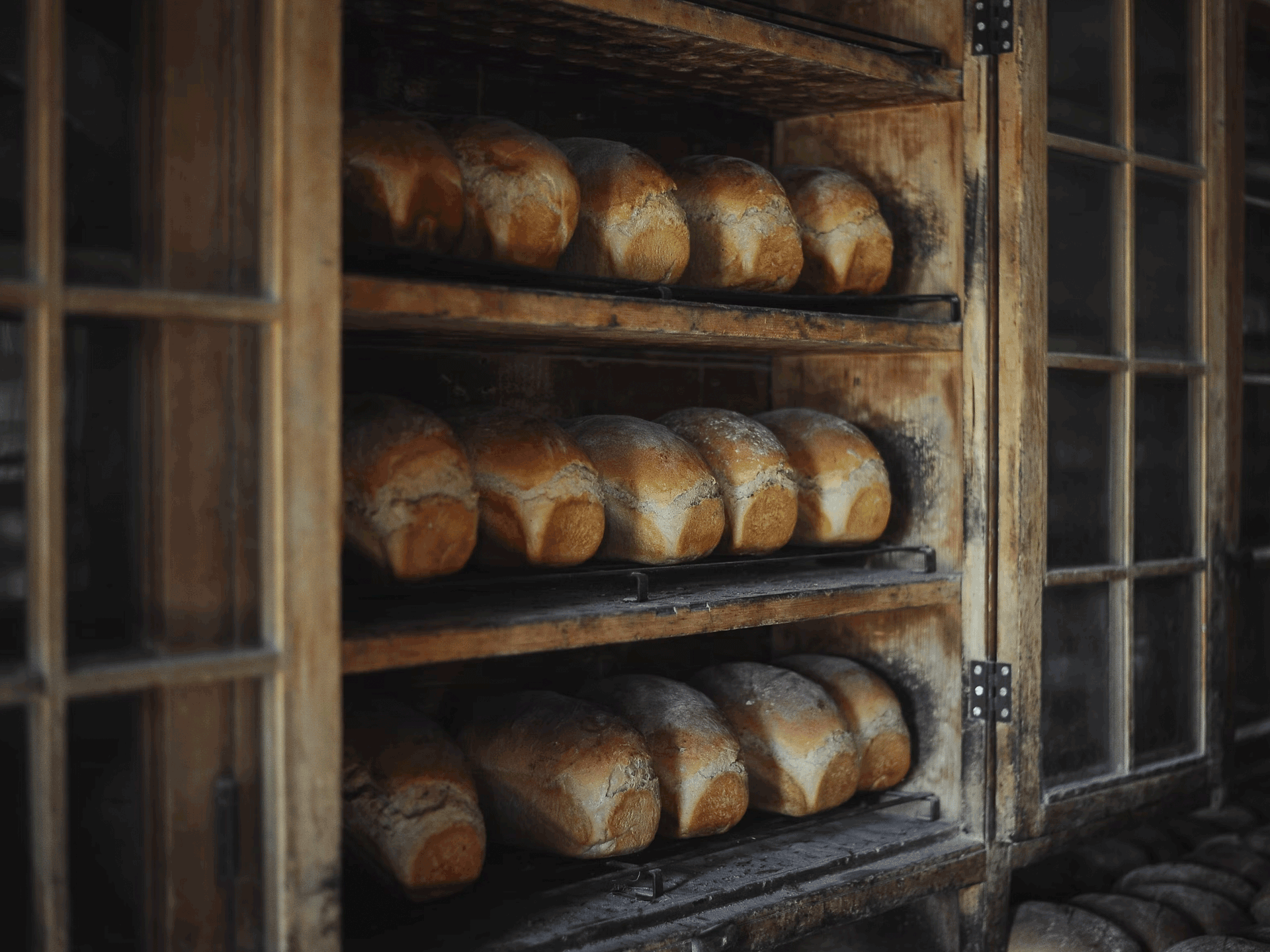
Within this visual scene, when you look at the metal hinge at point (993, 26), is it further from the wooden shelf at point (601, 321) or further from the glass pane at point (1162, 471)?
the glass pane at point (1162, 471)

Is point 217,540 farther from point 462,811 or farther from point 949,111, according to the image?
point 949,111

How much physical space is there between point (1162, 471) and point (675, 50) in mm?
1304

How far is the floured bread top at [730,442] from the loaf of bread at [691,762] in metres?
0.39

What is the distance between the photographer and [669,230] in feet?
6.01

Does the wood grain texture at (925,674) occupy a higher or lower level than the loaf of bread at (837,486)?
lower

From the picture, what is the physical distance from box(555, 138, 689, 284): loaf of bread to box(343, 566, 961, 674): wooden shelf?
19.5 inches

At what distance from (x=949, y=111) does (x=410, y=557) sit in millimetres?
1315

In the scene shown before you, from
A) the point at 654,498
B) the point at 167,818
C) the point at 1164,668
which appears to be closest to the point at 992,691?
the point at 1164,668

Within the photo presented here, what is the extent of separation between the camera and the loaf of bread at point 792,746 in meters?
2.00

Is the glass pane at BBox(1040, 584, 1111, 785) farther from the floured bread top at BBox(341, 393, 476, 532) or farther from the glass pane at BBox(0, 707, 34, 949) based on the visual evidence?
the glass pane at BBox(0, 707, 34, 949)

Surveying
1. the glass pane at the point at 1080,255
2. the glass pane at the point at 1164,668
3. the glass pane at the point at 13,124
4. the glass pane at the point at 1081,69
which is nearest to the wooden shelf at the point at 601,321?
the glass pane at the point at 1080,255

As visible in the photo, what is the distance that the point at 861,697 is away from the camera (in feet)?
7.06

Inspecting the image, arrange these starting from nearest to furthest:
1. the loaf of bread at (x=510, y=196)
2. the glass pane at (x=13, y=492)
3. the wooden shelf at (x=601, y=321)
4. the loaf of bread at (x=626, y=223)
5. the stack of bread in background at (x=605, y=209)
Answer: the glass pane at (x=13, y=492)
the wooden shelf at (x=601, y=321)
the stack of bread in background at (x=605, y=209)
the loaf of bread at (x=510, y=196)
the loaf of bread at (x=626, y=223)

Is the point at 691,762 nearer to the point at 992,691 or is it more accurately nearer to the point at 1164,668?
the point at 992,691
